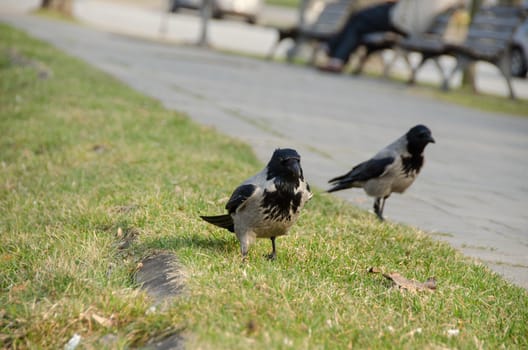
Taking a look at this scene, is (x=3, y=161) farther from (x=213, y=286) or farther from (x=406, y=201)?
(x=213, y=286)

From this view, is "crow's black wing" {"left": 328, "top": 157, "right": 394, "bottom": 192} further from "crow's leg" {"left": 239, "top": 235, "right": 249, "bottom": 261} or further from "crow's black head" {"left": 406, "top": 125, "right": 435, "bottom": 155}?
"crow's leg" {"left": 239, "top": 235, "right": 249, "bottom": 261}

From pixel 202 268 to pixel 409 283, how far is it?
105cm

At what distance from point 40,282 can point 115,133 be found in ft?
13.6

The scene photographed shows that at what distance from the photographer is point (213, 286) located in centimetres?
344

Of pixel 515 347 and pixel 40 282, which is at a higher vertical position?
pixel 515 347

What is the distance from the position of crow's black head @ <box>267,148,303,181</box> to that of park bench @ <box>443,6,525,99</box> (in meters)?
11.7

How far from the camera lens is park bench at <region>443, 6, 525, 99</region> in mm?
14552

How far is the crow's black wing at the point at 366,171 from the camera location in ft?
17.2

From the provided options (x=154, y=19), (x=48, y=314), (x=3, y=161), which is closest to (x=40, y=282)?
(x=48, y=314)

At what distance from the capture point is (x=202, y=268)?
369 cm

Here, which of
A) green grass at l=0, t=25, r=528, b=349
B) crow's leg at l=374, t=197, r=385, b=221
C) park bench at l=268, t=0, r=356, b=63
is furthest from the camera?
park bench at l=268, t=0, r=356, b=63

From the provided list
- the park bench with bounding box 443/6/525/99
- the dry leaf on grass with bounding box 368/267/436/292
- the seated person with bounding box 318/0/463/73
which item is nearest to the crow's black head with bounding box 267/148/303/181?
the dry leaf on grass with bounding box 368/267/436/292

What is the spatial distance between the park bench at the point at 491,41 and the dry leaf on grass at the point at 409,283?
37.7 feet

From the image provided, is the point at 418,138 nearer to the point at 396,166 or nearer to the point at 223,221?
the point at 396,166
